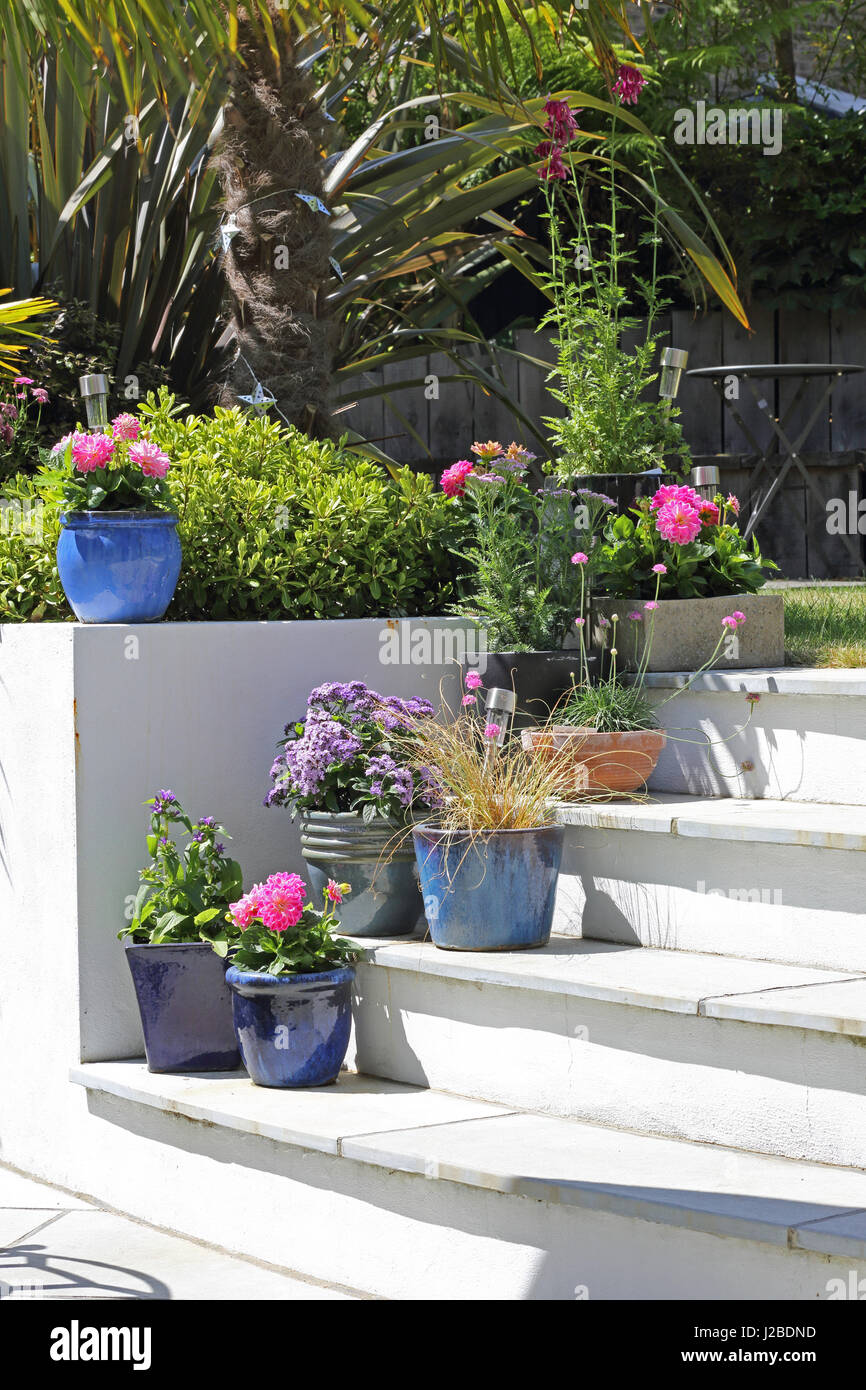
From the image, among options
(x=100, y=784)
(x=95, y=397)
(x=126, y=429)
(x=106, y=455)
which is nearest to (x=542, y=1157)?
(x=100, y=784)

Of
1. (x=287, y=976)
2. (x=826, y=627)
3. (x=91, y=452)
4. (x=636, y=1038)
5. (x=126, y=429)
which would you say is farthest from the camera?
(x=826, y=627)

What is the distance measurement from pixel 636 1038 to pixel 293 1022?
2.71 feet

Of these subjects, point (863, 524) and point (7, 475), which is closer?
point (7, 475)

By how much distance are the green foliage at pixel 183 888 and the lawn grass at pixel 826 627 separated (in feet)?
5.82

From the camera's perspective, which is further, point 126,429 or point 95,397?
point 95,397

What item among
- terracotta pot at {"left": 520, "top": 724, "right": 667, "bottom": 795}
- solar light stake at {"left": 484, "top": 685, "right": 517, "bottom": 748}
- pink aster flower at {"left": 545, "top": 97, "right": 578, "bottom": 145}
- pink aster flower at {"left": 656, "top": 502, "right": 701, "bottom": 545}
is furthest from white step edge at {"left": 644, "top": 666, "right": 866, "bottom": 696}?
pink aster flower at {"left": 545, "top": 97, "right": 578, "bottom": 145}

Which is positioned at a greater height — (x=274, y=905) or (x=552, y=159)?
(x=552, y=159)

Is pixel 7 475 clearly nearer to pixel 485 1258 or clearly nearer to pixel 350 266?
pixel 350 266

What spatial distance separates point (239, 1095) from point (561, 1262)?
1.02m

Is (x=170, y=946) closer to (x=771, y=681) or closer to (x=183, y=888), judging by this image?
(x=183, y=888)

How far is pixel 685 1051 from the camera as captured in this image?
329cm

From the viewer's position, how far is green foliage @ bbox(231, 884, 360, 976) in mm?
3758

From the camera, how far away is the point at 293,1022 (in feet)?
12.3
